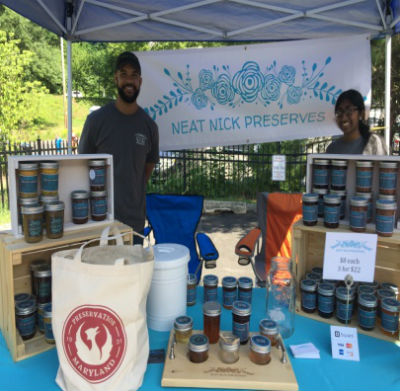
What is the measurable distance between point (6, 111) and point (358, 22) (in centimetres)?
814

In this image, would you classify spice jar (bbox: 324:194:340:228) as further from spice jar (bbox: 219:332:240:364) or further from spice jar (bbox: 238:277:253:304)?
spice jar (bbox: 219:332:240:364)

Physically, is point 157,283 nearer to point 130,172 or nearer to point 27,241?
point 27,241

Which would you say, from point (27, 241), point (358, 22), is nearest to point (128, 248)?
point (27, 241)

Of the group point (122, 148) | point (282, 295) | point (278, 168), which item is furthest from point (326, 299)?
point (278, 168)

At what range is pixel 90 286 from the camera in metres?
1.12

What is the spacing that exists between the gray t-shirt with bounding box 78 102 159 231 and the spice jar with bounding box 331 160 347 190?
1485 mm

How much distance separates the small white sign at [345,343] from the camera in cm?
139

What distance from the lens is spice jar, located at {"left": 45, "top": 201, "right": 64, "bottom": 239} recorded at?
1463 mm

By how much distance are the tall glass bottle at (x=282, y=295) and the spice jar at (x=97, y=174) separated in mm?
805

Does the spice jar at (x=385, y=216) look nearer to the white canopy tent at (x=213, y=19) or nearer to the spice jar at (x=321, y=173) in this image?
the spice jar at (x=321, y=173)

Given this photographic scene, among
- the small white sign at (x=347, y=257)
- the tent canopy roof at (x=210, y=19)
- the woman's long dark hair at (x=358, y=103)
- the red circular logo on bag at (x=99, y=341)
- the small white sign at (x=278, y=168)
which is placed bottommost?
the red circular logo on bag at (x=99, y=341)

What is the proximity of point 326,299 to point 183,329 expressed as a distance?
0.63 meters

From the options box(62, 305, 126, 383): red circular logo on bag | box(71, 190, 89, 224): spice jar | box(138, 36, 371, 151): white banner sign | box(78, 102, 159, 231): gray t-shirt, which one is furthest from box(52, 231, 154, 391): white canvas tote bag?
box(138, 36, 371, 151): white banner sign

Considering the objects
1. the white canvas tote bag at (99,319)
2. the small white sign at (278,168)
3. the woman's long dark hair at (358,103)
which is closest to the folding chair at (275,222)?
the woman's long dark hair at (358,103)
